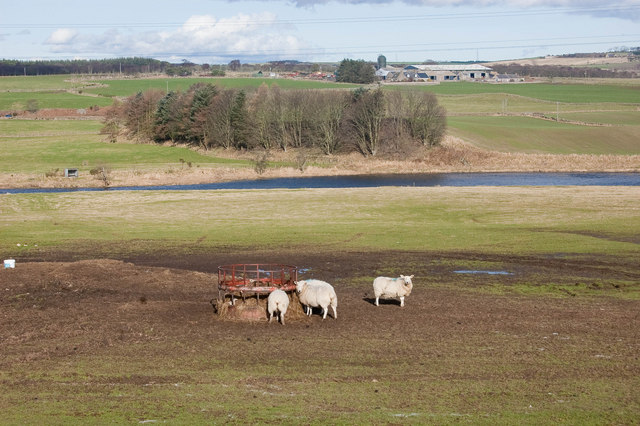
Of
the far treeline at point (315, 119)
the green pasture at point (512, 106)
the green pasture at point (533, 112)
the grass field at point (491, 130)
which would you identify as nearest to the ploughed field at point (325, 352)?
the grass field at point (491, 130)

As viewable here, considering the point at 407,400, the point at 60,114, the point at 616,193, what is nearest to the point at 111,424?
the point at 407,400

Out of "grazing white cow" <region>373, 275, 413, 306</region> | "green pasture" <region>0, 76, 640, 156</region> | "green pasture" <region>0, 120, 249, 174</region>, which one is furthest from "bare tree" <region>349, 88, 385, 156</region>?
"grazing white cow" <region>373, 275, 413, 306</region>

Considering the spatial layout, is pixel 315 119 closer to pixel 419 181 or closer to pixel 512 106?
pixel 419 181

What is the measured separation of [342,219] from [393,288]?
91.1 ft

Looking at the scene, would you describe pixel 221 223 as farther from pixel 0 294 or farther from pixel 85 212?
pixel 0 294

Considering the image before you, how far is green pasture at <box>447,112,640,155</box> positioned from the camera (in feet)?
385

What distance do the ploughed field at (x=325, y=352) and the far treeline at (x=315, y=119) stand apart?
78752 millimetres

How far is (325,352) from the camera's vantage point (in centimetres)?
2289

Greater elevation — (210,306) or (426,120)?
(426,120)

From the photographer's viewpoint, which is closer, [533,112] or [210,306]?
[210,306]

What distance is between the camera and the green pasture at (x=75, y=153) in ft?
340

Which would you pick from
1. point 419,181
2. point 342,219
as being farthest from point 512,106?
point 342,219

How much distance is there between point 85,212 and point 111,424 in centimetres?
4679

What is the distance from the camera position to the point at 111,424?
Result: 16.7m
